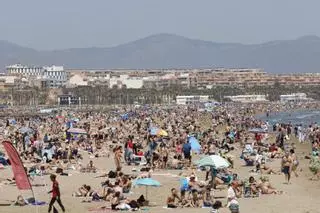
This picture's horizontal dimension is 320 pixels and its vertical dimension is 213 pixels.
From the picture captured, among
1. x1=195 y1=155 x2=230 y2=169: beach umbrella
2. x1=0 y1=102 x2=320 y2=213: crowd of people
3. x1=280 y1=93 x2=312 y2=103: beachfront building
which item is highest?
x1=195 y1=155 x2=230 y2=169: beach umbrella

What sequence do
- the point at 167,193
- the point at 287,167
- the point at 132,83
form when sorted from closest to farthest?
1. the point at 167,193
2. the point at 287,167
3. the point at 132,83

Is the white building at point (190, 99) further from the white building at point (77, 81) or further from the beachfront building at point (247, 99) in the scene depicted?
the white building at point (77, 81)

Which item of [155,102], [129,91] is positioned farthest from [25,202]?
[129,91]

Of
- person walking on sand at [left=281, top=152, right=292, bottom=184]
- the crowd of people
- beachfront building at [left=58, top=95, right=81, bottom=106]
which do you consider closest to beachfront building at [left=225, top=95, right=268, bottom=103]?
beachfront building at [left=58, top=95, right=81, bottom=106]

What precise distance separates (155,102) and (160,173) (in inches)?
4143

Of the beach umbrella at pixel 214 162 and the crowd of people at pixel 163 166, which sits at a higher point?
the beach umbrella at pixel 214 162

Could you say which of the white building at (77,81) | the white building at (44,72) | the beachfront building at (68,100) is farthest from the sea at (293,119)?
the white building at (44,72)

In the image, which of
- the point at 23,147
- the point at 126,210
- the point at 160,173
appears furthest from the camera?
the point at 23,147

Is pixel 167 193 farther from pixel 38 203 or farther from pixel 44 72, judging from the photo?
pixel 44 72

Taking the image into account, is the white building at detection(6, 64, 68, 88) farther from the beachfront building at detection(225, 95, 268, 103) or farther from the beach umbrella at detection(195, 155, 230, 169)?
the beach umbrella at detection(195, 155, 230, 169)

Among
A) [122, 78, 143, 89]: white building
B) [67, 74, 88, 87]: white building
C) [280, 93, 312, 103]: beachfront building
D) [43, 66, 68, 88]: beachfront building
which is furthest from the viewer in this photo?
[43, 66, 68, 88]: beachfront building

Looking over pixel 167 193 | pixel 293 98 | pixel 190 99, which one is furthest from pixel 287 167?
pixel 293 98

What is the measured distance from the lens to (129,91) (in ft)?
442

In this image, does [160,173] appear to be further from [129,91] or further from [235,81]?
[235,81]
